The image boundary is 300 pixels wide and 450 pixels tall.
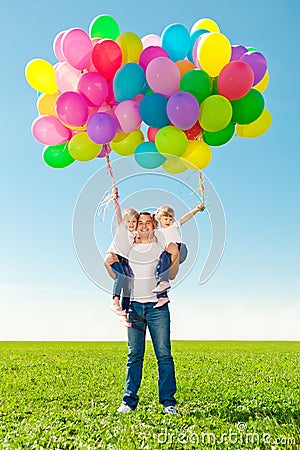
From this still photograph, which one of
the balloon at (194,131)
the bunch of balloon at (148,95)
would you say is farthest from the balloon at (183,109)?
the balloon at (194,131)

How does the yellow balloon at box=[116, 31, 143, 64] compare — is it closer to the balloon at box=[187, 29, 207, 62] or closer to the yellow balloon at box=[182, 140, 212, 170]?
the balloon at box=[187, 29, 207, 62]

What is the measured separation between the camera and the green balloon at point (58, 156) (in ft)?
17.9

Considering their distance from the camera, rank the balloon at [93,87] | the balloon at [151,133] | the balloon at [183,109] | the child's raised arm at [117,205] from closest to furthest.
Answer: the balloon at [183,109] < the balloon at [93,87] < the child's raised arm at [117,205] < the balloon at [151,133]

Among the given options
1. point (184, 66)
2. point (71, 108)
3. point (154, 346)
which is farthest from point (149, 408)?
point (184, 66)

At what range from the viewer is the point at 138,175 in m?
5.14

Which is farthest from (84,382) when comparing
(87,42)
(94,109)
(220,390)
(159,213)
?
(87,42)

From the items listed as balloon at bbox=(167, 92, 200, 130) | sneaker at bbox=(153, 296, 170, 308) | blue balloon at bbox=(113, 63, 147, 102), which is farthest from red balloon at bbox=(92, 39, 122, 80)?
sneaker at bbox=(153, 296, 170, 308)

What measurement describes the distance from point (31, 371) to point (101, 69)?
544 centimetres

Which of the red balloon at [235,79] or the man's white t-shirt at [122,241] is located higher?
the red balloon at [235,79]

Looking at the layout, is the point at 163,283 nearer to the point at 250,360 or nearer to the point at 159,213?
the point at 159,213

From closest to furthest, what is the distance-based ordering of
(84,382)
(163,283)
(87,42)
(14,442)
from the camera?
(14,442) < (163,283) < (87,42) < (84,382)

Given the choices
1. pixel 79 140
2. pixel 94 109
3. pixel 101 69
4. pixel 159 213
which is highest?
pixel 101 69

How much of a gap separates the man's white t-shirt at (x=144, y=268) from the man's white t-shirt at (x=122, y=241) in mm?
52

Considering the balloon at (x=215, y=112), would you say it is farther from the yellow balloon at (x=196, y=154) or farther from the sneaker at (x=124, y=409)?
the sneaker at (x=124, y=409)
